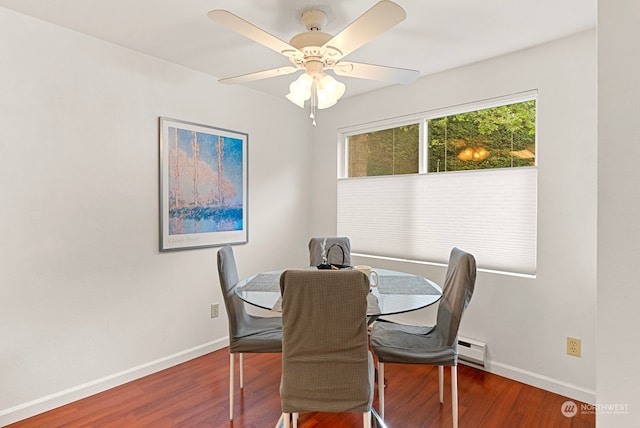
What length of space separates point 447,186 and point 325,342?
1.99 m

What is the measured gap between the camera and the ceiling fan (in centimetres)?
142

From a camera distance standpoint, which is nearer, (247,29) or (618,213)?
(618,213)

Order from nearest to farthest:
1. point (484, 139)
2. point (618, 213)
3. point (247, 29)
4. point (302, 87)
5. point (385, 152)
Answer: point (618, 213) → point (247, 29) → point (302, 87) → point (484, 139) → point (385, 152)

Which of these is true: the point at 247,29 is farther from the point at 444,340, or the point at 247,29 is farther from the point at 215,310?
the point at 215,310

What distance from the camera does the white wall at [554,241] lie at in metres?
2.13

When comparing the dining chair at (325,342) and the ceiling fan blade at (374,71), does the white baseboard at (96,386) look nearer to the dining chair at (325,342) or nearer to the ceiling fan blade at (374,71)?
the dining chair at (325,342)

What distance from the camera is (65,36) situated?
212 centimetres

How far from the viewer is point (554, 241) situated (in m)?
2.27

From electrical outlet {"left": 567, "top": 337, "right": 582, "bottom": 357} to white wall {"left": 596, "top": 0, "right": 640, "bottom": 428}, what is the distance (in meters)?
1.89

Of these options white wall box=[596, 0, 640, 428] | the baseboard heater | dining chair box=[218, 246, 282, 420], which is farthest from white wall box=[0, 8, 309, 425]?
white wall box=[596, 0, 640, 428]

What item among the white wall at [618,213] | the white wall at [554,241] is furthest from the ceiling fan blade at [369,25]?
the white wall at [554,241]

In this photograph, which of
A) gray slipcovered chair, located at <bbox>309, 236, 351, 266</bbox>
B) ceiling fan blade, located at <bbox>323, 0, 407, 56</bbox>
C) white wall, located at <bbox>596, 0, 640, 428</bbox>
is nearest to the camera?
white wall, located at <bbox>596, 0, 640, 428</bbox>

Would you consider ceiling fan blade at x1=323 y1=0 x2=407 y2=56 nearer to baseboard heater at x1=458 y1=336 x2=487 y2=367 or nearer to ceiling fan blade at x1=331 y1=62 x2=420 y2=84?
ceiling fan blade at x1=331 y1=62 x2=420 y2=84

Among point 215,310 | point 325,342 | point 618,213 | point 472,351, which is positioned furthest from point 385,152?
point 618,213
